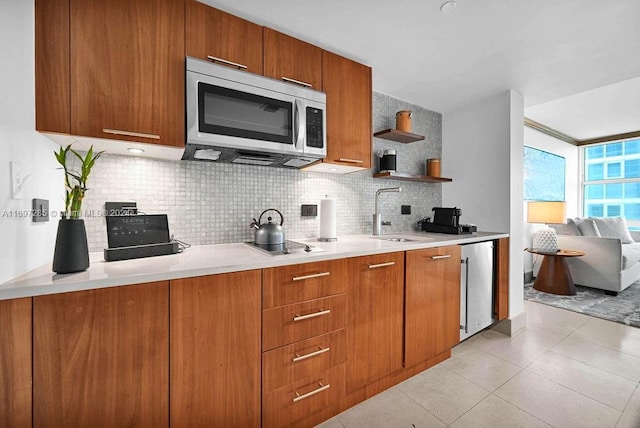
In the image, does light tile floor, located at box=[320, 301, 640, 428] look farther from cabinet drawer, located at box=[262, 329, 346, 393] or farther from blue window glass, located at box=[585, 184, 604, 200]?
blue window glass, located at box=[585, 184, 604, 200]

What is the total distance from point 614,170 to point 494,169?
463 cm

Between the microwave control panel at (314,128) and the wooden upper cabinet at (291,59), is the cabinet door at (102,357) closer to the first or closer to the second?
the microwave control panel at (314,128)

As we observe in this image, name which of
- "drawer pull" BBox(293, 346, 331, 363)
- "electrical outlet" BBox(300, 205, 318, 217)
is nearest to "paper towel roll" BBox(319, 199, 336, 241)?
"electrical outlet" BBox(300, 205, 318, 217)

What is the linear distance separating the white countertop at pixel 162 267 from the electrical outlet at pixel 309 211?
58cm

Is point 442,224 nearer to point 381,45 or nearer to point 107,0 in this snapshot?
point 381,45

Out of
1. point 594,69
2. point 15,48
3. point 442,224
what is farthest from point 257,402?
point 594,69

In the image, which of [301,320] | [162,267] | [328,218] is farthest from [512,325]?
[162,267]

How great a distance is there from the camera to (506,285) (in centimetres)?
250

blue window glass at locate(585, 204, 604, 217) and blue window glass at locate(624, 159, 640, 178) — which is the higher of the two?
blue window glass at locate(624, 159, 640, 178)

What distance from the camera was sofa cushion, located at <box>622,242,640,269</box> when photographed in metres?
3.54

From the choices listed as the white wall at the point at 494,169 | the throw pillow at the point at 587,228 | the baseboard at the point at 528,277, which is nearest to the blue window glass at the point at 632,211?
the throw pillow at the point at 587,228

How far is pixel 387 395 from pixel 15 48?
7.88ft

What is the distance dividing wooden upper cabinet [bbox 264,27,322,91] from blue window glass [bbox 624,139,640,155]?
6.47m

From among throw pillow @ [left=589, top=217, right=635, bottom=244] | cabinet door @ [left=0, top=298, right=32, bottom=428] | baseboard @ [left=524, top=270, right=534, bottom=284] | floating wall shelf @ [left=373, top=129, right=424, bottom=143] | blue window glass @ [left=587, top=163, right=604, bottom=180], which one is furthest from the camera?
blue window glass @ [left=587, top=163, right=604, bottom=180]
